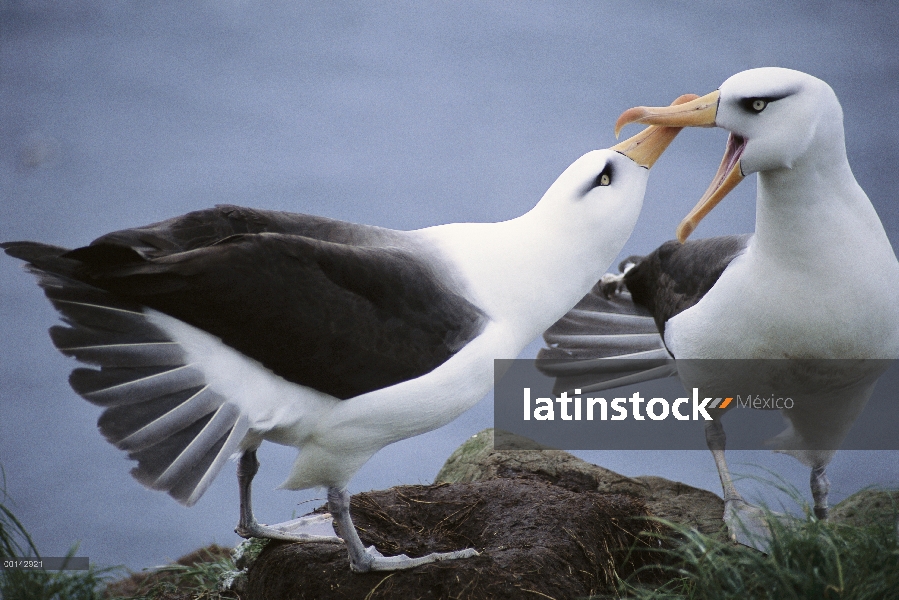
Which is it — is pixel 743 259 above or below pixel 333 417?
above

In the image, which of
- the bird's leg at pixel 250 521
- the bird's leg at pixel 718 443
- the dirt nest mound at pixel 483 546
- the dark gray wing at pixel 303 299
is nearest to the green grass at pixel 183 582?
the dirt nest mound at pixel 483 546

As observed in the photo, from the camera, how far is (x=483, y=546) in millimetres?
3447

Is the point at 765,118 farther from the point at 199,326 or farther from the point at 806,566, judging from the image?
the point at 199,326

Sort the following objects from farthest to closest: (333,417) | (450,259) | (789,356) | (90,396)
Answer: (789,356) < (450,259) < (333,417) < (90,396)

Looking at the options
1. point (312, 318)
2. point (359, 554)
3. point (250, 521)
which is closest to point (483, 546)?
point (359, 554)

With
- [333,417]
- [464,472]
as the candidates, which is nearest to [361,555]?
[333,417]

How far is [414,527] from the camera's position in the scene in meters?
3.69

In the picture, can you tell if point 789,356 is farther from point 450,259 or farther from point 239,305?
point 239,305

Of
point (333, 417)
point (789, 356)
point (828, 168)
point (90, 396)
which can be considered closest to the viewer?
point (90, 396)

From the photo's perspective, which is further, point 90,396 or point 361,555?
point 361,555

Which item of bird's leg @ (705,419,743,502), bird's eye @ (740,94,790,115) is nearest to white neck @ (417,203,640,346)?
bird's eye @ (740,94,790,115)

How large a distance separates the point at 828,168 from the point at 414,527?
197 centimetres

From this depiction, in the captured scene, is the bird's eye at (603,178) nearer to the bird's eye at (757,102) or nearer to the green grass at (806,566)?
the bird's eye at (757,102)

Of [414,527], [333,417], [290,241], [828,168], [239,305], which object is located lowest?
[414,527]
